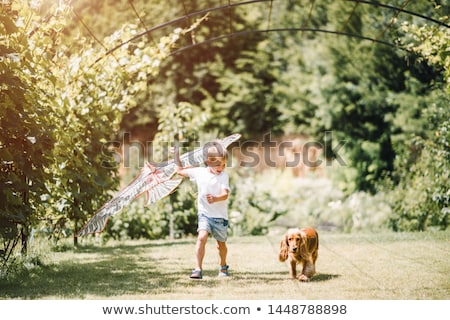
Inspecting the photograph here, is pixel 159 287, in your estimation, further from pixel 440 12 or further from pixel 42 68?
pixel 440 12

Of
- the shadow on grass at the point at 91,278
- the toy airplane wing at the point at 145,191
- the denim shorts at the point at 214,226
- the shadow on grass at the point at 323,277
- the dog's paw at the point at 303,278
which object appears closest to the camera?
the shadow on grass at the point at 91,278

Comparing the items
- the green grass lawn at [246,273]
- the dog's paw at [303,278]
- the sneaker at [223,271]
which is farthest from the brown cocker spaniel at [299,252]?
the sneaker at [223,271]

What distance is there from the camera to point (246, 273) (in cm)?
586

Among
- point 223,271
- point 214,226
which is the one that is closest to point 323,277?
point 223,271

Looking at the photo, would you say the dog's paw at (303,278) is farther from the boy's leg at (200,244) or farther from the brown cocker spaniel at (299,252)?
the boy's leg at (200,244)

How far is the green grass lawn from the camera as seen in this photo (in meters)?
4.87

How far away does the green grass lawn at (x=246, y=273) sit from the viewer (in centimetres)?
487

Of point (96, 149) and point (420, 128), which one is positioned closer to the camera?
point (96, 149)

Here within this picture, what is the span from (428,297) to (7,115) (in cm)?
356

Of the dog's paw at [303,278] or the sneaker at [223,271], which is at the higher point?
the sneaker at [223,271]

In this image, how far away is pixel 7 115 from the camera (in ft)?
17.1

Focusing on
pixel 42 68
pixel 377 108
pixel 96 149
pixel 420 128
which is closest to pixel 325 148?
pixel 377 108

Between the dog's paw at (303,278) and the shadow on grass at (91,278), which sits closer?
the shadow on grass at (91,278)

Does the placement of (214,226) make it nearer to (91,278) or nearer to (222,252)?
(222,252)
